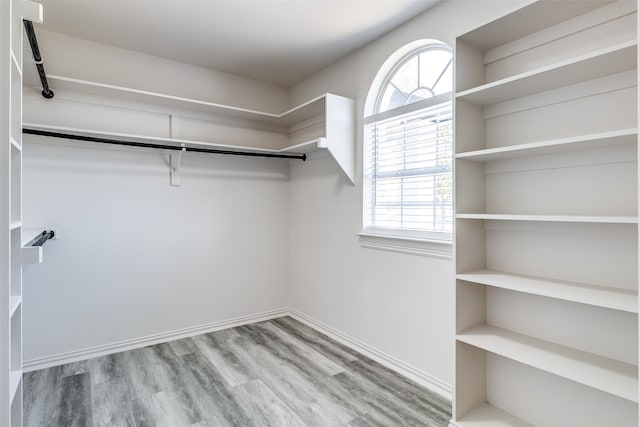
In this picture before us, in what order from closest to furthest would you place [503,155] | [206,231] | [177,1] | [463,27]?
1. [503,155]
2. [463,27]
3. [177,1]
4. [206,231]

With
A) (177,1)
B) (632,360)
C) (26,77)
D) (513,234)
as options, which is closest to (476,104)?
(513,234)

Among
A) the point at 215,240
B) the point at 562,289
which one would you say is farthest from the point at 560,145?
the point at 215,240

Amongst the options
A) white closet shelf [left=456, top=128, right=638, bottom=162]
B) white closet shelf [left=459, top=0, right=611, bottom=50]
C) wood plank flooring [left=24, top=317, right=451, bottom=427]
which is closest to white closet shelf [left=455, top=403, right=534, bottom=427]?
wood plank flooring [left=24, top=317, right=451, bottom=427]

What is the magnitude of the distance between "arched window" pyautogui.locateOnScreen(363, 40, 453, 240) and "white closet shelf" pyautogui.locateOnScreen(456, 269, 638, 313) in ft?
1.65

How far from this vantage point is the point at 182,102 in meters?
2.86

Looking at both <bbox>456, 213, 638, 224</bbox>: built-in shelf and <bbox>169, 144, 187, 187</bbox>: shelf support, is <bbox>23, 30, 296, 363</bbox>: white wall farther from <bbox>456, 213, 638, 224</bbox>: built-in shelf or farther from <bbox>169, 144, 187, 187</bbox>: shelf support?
<bbox>456, 213, 638, 224</bbox>: built-in shelf

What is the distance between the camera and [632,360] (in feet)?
4.69

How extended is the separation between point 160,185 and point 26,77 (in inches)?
44.6

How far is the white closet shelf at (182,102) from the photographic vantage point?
8.09 feet

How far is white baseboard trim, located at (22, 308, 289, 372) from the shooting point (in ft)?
8.31

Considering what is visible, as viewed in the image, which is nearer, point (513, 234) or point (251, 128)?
point (513, 234)

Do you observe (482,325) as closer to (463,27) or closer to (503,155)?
(503,155)

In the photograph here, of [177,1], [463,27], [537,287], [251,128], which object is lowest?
[537,287]

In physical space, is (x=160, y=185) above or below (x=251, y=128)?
below
